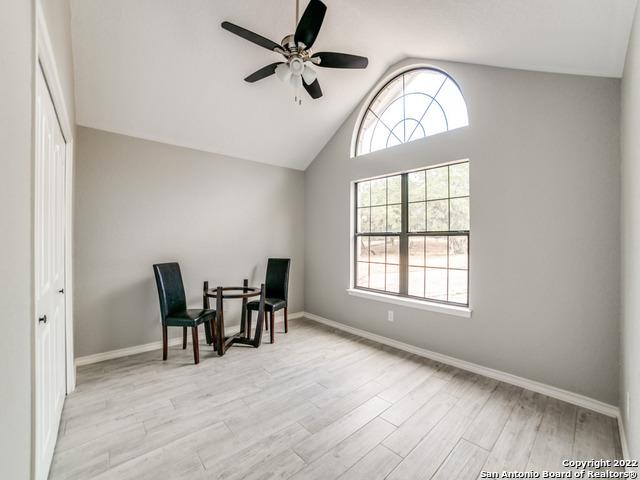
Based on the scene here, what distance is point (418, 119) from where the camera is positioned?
3.37 m

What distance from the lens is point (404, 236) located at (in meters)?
3.50

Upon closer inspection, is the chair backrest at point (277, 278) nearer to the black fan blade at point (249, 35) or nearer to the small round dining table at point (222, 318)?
the small round dining table at point (222, 318)

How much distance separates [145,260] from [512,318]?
3853mm

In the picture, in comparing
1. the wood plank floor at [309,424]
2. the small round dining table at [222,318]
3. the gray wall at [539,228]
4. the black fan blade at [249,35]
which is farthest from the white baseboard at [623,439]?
the black fan blade at [249,35]

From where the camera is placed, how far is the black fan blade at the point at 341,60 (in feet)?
7.47

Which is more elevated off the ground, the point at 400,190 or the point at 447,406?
the point at 400,190

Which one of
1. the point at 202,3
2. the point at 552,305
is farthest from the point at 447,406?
the point at 202,3

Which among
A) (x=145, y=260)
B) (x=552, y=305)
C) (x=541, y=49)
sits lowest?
(x=552, y=305)

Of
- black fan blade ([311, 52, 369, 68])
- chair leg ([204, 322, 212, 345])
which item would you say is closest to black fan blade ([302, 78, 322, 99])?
black fan blade ([311, 52, 369, 68])

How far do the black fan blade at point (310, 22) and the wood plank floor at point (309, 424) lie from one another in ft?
9.10

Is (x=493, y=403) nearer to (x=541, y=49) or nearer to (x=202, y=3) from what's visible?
(x=541, y=49)

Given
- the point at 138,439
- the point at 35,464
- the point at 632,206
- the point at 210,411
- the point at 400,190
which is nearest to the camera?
the point at 35,464

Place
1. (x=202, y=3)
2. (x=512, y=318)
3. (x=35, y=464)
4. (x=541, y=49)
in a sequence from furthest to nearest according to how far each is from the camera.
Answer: (x=512, y=318) < (x=202, y=3) < (x=541, y=49) < (x=35, y=464)

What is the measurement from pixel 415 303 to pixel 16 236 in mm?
3196
